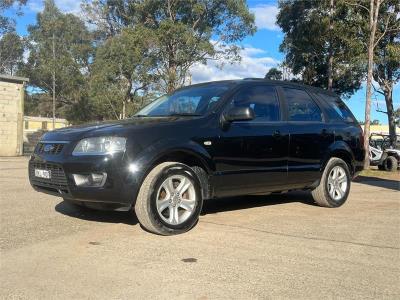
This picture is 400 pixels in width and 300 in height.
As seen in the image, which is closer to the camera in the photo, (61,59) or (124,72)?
(124,72)

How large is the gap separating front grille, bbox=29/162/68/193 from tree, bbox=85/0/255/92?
27984mm

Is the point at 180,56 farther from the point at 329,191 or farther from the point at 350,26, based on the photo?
the point at 329,191

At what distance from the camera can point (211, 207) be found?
24.6ft

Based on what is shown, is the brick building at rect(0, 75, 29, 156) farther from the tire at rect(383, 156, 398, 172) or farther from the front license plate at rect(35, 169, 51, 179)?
the front license plate at rect(35, 169, 51, 179)

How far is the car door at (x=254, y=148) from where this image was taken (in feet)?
20.0

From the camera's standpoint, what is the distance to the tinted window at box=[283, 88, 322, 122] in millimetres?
7189

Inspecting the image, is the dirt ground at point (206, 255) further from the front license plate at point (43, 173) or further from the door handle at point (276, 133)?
the door handle at point (276, 133)

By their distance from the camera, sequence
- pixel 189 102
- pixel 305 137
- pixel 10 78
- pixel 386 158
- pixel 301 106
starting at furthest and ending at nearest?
pixel 10 78
pixel 386 158
pixel 301 106
pixel 305 137
pixel 189 102

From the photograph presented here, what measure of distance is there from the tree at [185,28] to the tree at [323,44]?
6.81 m

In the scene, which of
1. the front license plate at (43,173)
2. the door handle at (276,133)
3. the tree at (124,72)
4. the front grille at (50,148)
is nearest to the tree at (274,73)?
the tree at (124,72)

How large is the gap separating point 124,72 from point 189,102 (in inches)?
1375

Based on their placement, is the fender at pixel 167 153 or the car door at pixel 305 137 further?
the car door at pixel 305 137

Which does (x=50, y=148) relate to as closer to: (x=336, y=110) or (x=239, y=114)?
(x=239, y=114)

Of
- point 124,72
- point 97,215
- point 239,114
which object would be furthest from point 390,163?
point 124,72
